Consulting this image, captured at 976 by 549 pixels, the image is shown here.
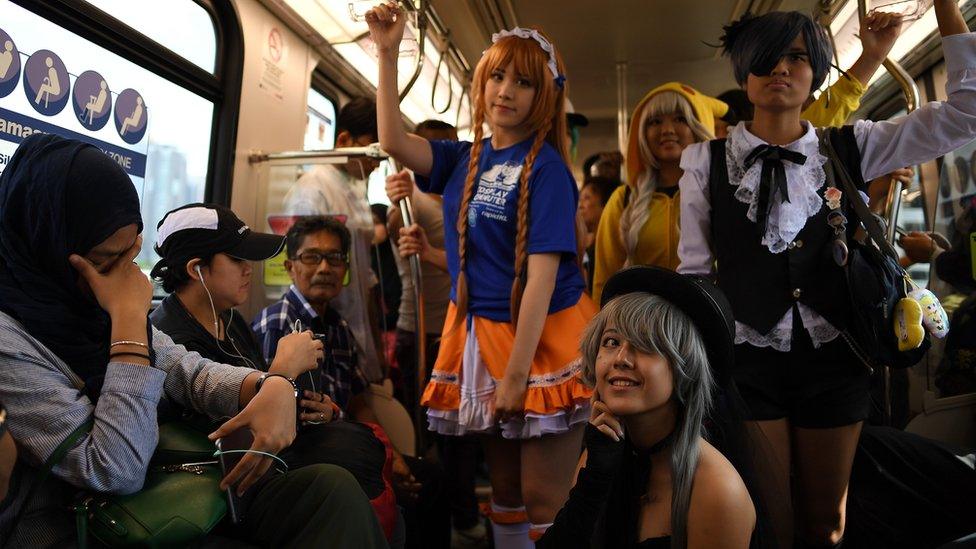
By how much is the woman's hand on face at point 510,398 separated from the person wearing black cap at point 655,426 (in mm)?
364

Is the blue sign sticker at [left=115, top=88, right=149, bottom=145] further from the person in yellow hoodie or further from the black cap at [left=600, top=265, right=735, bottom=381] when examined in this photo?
the black cap at [left=600, top=265, right=735, bottom=381]

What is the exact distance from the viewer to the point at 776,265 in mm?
1830

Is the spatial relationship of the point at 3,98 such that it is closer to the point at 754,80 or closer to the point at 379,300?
the point at 379,300

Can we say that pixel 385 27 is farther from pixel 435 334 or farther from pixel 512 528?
pixel 435 334

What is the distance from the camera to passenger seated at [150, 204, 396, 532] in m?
2.00

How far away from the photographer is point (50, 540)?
4.19ft

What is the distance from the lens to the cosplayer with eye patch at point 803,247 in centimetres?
177

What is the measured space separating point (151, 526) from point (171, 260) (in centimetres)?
107

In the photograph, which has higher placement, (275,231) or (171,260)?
(275,231)

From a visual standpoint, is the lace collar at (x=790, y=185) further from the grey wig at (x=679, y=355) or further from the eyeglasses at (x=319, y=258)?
the eyeglasses at (x=319, y=258)

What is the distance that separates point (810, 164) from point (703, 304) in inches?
28.7

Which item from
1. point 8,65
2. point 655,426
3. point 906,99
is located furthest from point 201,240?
point 906,99

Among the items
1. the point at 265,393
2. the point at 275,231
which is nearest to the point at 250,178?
the point at 275,231

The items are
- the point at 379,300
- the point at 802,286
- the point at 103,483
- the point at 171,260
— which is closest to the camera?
the point at 103,483
